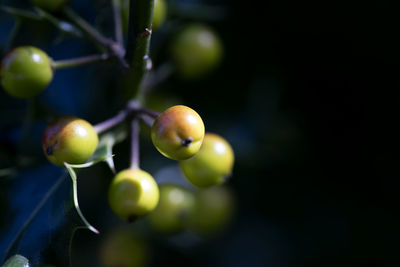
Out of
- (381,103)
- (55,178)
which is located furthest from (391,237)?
(55,178)

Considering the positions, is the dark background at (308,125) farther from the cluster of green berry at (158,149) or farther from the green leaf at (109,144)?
the cluster of green berry at (158,149)

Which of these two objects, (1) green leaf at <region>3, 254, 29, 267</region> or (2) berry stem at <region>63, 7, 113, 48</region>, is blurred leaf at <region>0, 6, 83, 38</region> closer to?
(2) berry stem at <region>63, 7, 113, 48</region>

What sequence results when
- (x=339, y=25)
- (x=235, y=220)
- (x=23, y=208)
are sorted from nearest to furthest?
(x=23, y=208) < (x=339, y=25) < (x=235, y=220)

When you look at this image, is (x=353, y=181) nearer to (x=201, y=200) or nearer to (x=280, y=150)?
(x=280, y=150)

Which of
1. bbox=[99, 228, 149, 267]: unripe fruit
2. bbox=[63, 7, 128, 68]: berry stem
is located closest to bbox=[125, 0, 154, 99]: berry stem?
bbox=[63, 7, 128, 68]: berry stem

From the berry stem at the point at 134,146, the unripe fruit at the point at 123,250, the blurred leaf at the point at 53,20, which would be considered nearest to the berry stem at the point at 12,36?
the blurred leaf at the point at 53,20

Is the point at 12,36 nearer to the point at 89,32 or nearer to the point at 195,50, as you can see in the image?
the point at 89,32
